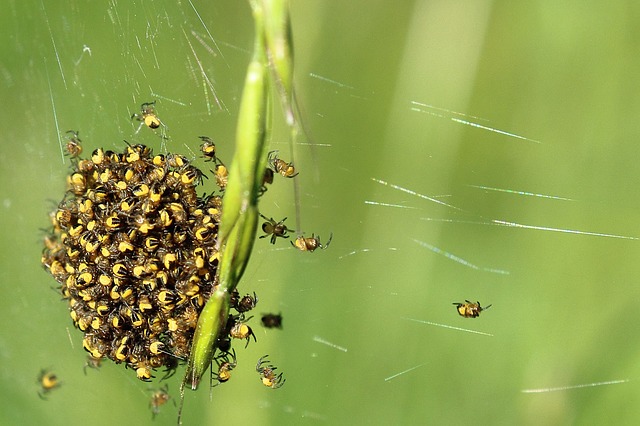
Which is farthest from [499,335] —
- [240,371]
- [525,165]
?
[240,371]

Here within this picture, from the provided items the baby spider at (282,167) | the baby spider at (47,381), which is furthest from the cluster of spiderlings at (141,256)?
the baby spider at (47,381)

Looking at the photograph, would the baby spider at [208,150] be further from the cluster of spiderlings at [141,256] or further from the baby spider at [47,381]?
the baby spider at [47,381]

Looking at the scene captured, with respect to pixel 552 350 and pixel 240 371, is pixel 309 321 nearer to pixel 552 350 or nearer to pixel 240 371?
pixel 240 371

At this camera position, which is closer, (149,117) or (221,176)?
(221,176)

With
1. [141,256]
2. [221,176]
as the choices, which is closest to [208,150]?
[221,176]

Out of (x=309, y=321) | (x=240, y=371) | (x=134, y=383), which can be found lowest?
(x=134, y=383)

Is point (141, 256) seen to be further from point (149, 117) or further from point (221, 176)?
point (149, 117)
